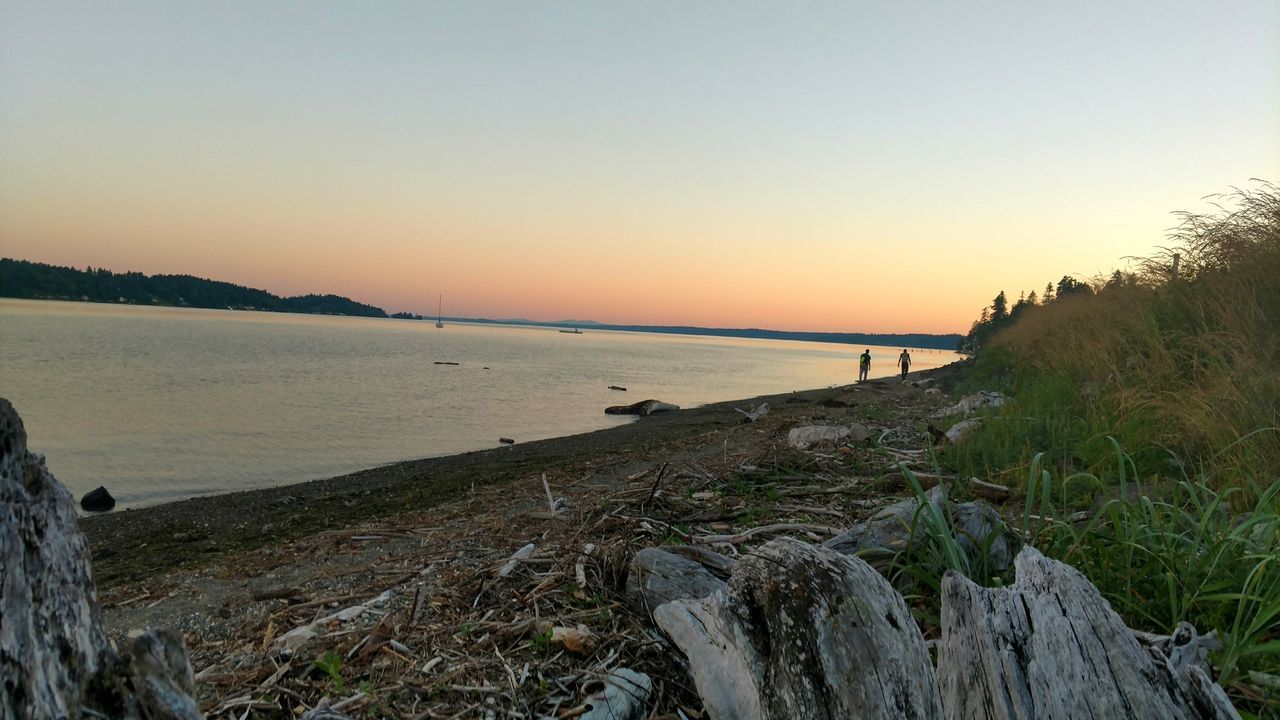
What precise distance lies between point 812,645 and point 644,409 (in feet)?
77.2

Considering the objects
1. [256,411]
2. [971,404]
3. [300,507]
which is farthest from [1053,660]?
[256,411]

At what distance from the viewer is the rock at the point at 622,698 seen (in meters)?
2.29

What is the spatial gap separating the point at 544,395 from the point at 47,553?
3116 centimetres

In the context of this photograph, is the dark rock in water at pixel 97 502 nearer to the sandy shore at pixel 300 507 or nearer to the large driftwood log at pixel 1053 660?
the sandy shore at pixel 300 507

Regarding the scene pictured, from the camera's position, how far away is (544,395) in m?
32.3

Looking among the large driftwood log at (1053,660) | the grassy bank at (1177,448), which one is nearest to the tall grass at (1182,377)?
the grassy bank at (1177,448)

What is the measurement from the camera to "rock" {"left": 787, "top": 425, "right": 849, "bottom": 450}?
797cm

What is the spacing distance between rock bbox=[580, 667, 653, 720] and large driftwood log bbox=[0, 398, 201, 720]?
134 centimetres

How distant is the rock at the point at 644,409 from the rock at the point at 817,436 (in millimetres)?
16216

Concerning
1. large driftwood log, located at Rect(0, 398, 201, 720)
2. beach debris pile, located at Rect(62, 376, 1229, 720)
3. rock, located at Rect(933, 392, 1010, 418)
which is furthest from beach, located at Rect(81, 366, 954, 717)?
large driftwood log, located at Rect(0, 398, 201, 720)

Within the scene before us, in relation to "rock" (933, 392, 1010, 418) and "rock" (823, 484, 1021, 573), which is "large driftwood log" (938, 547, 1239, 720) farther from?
"rock" (933, 392, 1010, 418)

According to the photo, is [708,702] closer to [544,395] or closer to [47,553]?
[47,553]

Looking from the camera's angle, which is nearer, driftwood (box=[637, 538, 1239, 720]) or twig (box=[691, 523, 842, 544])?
driftwood (box=[637, 538, 1239, 720])

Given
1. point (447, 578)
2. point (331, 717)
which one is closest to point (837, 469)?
point (447, 578)
